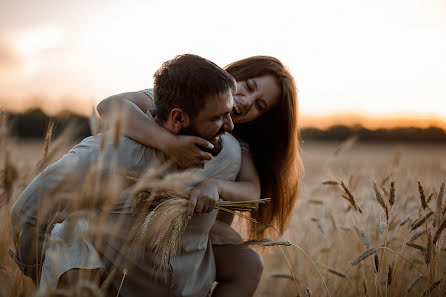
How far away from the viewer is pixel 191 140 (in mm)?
1860

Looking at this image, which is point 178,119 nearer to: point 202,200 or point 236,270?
point 202,200

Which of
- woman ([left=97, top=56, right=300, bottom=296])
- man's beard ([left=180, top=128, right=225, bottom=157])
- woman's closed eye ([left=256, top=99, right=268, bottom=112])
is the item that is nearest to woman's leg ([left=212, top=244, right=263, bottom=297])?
woman ([left=97, top=56, right=300, bottom=296])

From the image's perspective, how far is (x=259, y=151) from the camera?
117 inches

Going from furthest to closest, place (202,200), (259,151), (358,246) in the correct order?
1. (358,246)
2. (259,151)
3. (202,200)

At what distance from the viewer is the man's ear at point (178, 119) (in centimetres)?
192

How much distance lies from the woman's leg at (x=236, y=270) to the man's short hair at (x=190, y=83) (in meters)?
0.97

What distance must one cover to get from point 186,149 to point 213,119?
194mm

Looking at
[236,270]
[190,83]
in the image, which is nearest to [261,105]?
[190,83]

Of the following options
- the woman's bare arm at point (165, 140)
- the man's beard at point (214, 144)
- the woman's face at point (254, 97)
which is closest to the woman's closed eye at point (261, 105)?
the woman's face at point (254, 97)

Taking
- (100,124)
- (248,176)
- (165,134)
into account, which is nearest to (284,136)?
(248,176)

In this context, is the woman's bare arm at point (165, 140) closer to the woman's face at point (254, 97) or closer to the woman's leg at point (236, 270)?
the woman's leg at point (236, 270)

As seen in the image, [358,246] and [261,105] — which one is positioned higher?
[261,105]

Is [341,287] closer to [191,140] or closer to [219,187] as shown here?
[219,187]

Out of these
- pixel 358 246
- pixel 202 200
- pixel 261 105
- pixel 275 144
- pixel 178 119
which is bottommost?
pixel 358 246
